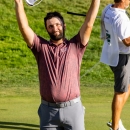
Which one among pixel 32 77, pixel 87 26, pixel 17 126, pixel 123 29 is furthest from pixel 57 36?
pixel 32 77

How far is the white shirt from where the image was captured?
6570mm

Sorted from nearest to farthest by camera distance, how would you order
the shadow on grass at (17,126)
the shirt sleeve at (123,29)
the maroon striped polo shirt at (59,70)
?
the maroon striped polo shirt at (59,70) → the shirt sleeve at (123,29) → the shadow on grass at (17,126)

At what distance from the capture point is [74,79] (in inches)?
184

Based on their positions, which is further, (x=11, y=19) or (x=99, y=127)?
(x=11, y=19)

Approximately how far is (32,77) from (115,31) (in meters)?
5.82

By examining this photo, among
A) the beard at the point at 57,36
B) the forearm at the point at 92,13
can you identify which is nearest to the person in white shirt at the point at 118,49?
the forearm at the point at 92,13

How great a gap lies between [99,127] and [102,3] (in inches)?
453

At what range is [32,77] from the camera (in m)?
12.3

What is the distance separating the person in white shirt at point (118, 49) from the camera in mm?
6605

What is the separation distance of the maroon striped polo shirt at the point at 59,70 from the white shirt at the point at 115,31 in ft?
6.28

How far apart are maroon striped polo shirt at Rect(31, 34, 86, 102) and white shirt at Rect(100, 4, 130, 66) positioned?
6.28 ft

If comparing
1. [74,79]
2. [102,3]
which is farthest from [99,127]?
[102,3]

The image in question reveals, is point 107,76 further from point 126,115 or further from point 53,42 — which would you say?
point 53,42

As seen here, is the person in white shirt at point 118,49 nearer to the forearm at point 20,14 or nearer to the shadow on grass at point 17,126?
the shadow on grass at point 17,126
